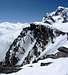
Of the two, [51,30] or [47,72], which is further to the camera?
[51,30]

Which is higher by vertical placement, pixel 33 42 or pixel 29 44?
pixel 33 42

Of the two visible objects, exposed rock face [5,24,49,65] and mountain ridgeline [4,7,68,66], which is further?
exposed rock face [5,24,49,65]

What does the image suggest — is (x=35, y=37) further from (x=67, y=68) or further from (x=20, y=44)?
(x=67, y=68)

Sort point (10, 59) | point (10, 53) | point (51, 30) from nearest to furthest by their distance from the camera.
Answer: point (51, 30), point (10, 59), point (10, 53)

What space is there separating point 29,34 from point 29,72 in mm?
111785

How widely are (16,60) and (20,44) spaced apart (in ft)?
55.8

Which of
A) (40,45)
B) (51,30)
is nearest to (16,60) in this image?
(40,45)

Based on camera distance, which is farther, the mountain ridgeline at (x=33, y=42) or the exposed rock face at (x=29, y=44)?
the exposed rock face at (x=29, y=44)

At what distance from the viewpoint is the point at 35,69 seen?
131ft

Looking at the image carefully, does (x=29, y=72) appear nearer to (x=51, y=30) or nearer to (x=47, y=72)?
(x=47, y=72)

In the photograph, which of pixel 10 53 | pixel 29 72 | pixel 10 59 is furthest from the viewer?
pixel 10 53

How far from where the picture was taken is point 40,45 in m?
134

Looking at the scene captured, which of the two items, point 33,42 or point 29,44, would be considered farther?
point 29,44

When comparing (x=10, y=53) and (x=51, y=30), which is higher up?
(x=51, y=30)
